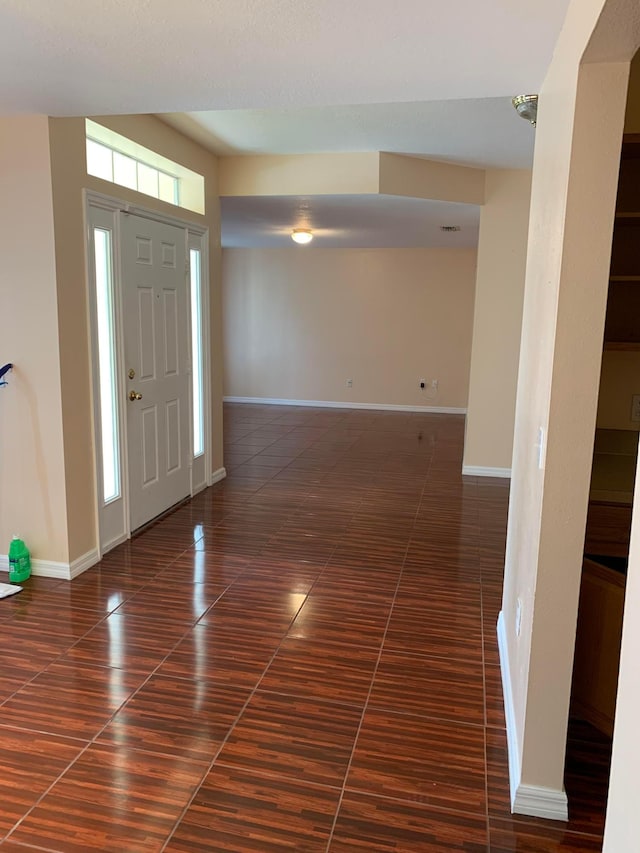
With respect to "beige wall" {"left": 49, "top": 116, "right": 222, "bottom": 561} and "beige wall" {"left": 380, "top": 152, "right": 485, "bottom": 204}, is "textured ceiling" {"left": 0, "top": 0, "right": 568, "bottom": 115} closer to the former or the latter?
"beige wall" {"left": 49, "top": 116, "right": 222, "bottom": 561}

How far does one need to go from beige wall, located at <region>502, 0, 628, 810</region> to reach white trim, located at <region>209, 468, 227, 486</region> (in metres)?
3.64

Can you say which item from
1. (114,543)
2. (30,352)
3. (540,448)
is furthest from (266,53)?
(114,543)

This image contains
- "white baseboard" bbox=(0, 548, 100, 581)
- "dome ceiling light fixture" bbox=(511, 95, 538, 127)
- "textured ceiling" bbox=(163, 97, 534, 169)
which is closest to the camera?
"dome ceiling light fixture" bbox=(511, 95, 538, 127)

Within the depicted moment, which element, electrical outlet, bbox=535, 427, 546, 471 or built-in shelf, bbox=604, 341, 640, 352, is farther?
built-in shelf, bbox=604, 341, 640, 352

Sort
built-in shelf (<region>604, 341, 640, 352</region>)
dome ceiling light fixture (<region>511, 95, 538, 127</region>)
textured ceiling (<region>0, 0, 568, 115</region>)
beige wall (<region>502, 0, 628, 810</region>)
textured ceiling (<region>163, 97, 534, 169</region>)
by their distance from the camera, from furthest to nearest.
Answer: textured ceiling (<region>163, 97, 534, 169</region>)
dome ceiling light fixture (<region>511, 95, 538, 127</region>)
built-in shelf (<region>604, 341, 640, 352</region>)
textured ceiling (<region>0, 0, 568, 115</region>)
beige wall (<region>502, 0, 628, 810</region>)

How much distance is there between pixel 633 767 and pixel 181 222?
4.41 metres

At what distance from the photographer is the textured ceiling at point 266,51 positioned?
193 centimetres

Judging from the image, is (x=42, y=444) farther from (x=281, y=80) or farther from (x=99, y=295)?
(x=281, y=80)

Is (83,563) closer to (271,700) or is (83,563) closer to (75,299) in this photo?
(75,299)

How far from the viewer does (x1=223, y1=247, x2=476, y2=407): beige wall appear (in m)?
9.15

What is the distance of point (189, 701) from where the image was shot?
240 cm

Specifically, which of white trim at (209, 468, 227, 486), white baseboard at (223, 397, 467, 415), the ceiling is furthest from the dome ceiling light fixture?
white baseboard at (223, 397, 467, 415)

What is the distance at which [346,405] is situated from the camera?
9.74 metres

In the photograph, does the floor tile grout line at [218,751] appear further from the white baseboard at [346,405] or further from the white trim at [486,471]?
the white baseboard at [346,405]
